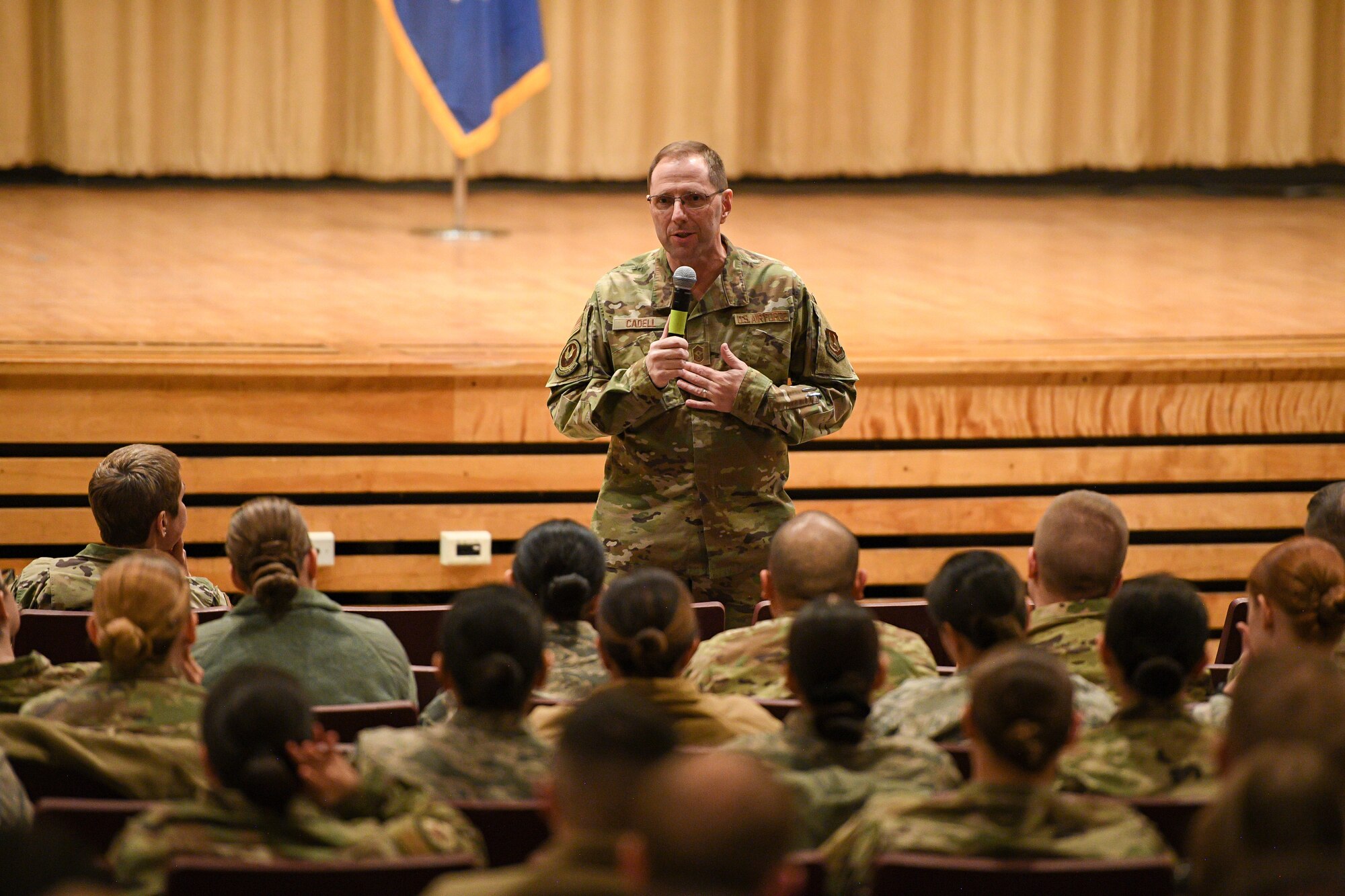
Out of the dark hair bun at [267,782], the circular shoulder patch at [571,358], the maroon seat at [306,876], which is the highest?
the circular shoulder patch at [571,358]

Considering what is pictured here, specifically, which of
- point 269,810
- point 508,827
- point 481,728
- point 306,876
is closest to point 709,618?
point 481,728

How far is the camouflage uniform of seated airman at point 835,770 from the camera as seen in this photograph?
2.14 meters

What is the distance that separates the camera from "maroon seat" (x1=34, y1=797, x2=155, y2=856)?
202 centimetres

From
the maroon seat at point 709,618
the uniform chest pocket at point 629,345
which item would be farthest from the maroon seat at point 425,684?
the uniform chest pocket at point 629,345

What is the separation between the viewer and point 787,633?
2.72 metres

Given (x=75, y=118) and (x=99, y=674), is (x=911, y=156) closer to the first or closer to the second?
(x=75, y=118)

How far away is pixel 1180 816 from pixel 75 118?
8.09 meters

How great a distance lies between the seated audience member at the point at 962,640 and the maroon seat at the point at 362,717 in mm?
738

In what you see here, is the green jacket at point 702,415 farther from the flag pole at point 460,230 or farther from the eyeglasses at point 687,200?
the flag pole at point 460,230

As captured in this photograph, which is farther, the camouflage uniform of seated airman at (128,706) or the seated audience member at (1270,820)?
the camouflage uniform of seated airman at (128,706)

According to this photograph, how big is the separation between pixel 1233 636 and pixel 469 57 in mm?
5064

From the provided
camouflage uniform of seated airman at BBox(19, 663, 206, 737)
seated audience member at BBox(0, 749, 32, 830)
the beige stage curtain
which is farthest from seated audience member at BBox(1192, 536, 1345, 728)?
the beige stage curtain

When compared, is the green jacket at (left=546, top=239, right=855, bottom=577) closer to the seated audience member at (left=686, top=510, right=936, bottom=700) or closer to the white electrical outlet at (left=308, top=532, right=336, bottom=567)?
the seated audience member at (left=686, top=510, right=936, bottom=700)

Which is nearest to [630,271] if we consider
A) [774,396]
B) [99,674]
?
[774,396]
